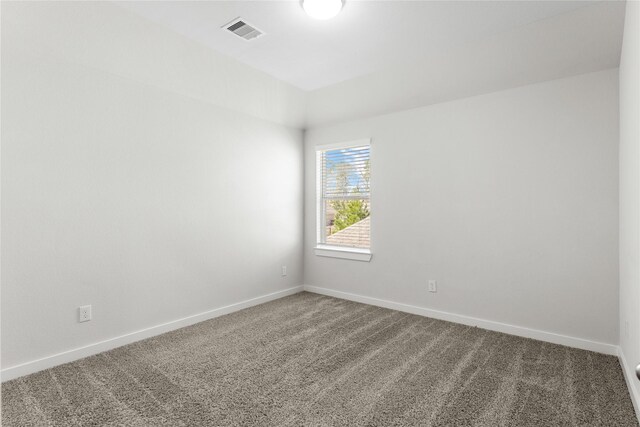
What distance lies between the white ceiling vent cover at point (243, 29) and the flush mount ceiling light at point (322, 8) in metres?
0.50

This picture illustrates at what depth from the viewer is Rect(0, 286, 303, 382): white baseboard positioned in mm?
2281

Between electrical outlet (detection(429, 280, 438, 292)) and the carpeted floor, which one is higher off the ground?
electrical outlet (detection(429, 280, 438, 292))

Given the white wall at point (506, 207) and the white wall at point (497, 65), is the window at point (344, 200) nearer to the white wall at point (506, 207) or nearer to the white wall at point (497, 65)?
the white wall at point (506, 207)

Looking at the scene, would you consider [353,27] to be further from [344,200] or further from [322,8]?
[344,200]

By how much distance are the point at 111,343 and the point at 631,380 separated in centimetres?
369

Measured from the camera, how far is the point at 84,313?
259 cm

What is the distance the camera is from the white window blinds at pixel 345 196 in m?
4.24

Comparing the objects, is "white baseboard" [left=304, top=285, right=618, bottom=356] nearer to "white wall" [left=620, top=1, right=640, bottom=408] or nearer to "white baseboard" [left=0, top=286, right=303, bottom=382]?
"white wall" [left=620, top=1, right=640, bottom=408]

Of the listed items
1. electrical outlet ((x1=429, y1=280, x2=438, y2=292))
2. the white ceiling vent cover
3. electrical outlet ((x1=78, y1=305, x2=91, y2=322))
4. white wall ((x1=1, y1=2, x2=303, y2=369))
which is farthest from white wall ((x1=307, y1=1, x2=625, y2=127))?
electrical outlet ((x1=78, y1=305, x2=91, y2=322))

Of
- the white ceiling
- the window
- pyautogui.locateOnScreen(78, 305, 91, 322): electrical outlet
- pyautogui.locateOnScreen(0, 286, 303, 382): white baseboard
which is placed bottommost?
pyautogui.locateOnScreen(0, 286, 303, 382): white baseboard

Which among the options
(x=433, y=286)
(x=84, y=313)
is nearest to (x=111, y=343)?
(x=84, y=313)

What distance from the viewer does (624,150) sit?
7.59 ft

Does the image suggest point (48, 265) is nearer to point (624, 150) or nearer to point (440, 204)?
point (440, 204)

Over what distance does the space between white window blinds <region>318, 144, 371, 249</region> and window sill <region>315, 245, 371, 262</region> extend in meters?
0.09
